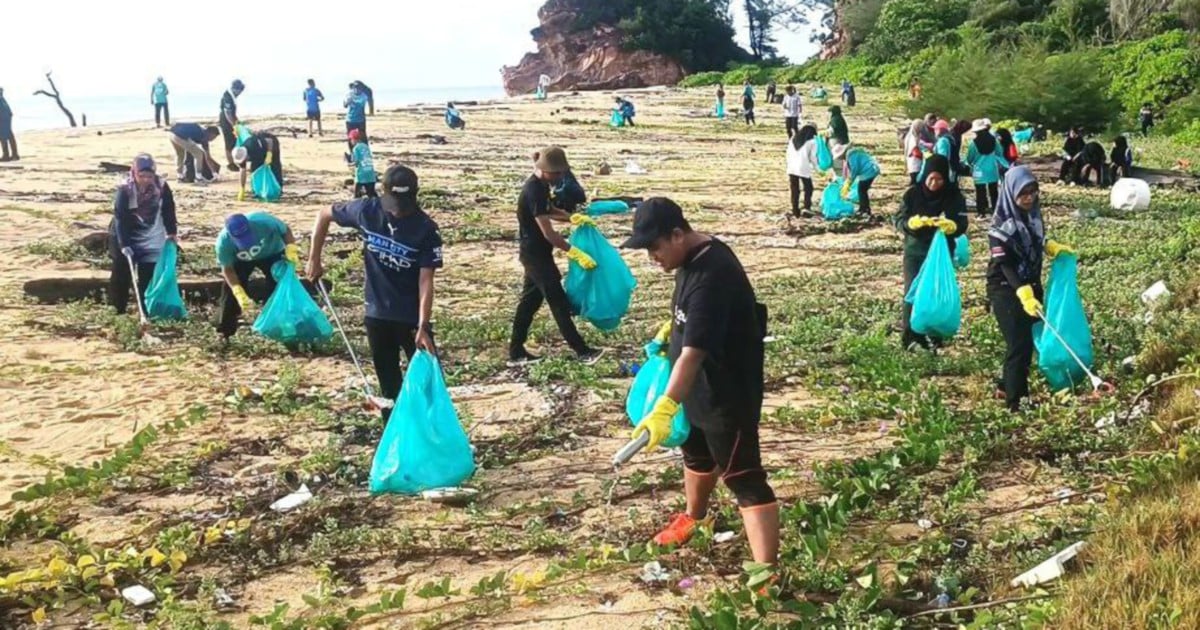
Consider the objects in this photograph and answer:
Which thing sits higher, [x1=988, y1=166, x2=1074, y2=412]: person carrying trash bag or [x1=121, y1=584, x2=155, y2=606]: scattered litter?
[x1=988, y1=166, x2=1074, y2=412]: person carrying trash bag

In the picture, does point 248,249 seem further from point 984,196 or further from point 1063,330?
point 984,196

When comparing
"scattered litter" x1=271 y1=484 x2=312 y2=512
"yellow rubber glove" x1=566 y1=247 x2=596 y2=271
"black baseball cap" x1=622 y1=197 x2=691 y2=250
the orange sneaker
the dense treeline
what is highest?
the dense treeline

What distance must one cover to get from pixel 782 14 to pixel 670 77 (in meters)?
16.5

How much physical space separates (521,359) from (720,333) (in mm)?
3885

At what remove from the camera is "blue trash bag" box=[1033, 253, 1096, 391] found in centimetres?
553

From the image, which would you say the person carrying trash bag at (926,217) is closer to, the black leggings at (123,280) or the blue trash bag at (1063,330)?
the blue trash bag at (1063,330)

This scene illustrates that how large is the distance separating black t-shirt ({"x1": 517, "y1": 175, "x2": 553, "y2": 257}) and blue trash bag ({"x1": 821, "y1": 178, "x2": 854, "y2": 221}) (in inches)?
257

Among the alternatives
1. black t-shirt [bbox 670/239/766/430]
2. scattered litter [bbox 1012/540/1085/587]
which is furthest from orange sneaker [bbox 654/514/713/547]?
scattered litter [bbox 1012/540/1085/587]

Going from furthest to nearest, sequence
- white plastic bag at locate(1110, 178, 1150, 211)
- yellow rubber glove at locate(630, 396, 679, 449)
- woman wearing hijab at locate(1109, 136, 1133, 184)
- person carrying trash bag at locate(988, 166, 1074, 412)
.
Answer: woman wearing hijab at locate(1109, 136, 1133, 184), white plastic bag at locate(1110, 178, 1150, 211), person carrying trash bag at locate(988, 166, 1074, 412), yellow rubber glove at locate(630, 396, 679, 449)

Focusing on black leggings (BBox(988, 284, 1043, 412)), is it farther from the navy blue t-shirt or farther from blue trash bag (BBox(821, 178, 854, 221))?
blue trash bag (BBox(821, 178, 854, 221))

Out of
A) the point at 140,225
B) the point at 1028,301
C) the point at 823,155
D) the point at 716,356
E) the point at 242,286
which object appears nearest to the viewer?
the point at 716,356

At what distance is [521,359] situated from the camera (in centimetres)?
718

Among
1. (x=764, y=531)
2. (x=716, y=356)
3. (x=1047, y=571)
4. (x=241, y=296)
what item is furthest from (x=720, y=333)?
(x=241, y=296)

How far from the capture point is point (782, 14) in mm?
66125
